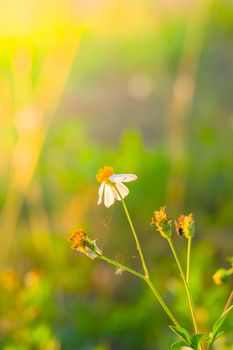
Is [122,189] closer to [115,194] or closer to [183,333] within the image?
[115,194]

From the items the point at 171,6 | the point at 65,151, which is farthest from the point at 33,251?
the point at 171,6

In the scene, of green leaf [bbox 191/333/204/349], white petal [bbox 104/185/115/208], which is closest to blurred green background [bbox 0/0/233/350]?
white petal [bbox 104/185/115/208]

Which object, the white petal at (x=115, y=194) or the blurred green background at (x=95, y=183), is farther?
the blurred green background at (x=95, y=183)

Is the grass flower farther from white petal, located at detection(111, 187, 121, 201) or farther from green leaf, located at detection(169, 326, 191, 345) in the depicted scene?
green leaf, located at detection(169, 326, 191, 345)

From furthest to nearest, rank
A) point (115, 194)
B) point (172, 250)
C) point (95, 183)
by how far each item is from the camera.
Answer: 1. point (95, 183)
2. point (115, 194)
3. point (172, 250)

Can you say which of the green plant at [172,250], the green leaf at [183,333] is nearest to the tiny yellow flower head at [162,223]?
the green plant at [172,250]

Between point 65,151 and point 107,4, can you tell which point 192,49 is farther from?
point 65,151

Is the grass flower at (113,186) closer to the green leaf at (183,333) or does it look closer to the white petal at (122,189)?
the white petal at (122,189)

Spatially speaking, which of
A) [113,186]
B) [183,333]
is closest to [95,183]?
[113,186]
